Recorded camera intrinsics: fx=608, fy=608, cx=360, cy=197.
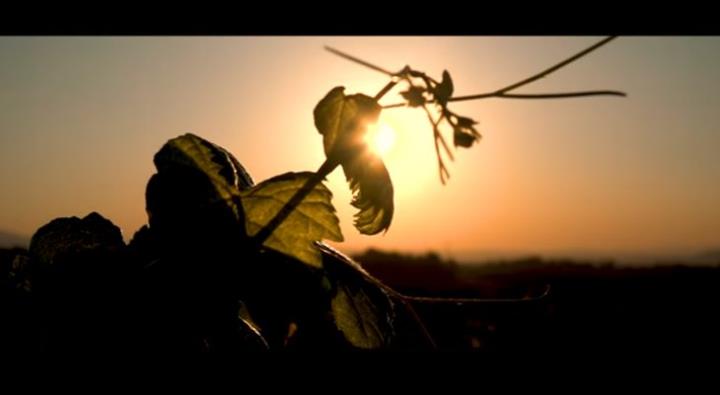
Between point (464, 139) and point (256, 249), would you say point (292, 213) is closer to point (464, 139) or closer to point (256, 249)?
point (256, 249)

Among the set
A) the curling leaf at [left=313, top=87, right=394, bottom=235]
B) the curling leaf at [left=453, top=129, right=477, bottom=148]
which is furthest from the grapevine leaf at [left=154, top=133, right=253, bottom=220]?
the curling leaf at [left=453, top=129, right=477, bottom=148]

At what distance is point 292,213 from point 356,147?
0.10m

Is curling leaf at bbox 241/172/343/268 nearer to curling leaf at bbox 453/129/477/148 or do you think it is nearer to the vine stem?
the vine stem

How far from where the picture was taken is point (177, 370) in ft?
1.53

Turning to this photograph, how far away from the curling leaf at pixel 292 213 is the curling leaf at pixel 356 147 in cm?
4

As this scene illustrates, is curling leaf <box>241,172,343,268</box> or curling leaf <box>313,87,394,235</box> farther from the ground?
curling leaf <box>313,87,394,235</box>

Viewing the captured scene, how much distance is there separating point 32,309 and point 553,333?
19.8 inches

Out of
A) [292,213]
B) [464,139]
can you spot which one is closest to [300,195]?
[292,213]

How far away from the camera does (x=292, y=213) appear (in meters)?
0.63

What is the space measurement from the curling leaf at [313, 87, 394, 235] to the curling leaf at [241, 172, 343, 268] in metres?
0.04

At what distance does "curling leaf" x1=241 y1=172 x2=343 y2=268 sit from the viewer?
620 mm
